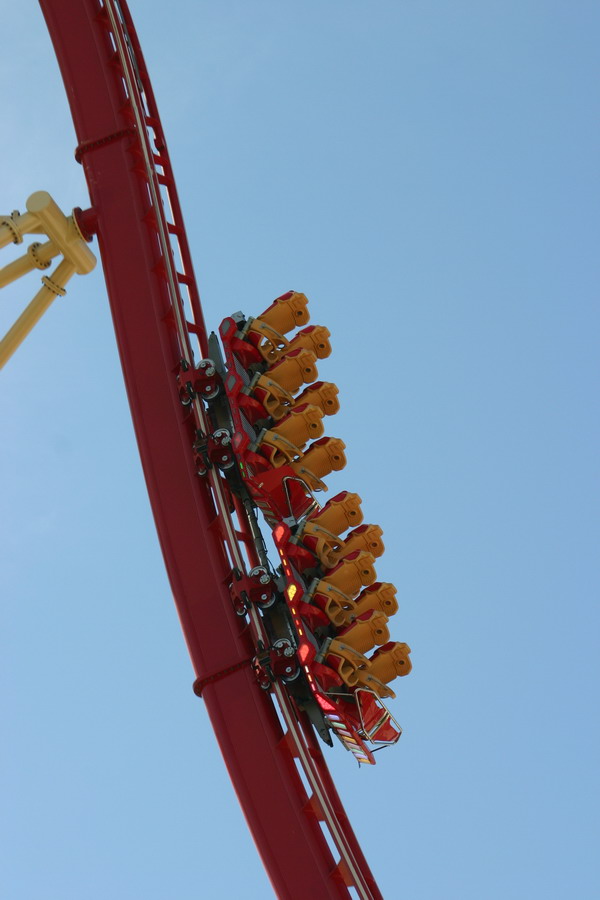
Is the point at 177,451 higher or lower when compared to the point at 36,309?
lower

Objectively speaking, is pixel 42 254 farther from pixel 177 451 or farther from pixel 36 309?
pixel 177 451

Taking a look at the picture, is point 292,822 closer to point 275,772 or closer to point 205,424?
point 275,772

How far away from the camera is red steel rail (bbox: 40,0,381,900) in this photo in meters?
12.7

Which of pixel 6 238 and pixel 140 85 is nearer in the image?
pixel 6 238

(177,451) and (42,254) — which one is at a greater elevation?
(42,254)

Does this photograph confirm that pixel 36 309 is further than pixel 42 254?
No

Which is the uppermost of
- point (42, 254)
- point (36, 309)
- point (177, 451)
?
point (42, 254)

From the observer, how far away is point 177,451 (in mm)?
14266

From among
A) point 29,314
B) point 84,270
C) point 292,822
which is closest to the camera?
point 292,822

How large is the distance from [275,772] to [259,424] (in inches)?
136

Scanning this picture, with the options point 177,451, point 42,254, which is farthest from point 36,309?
point 177,451

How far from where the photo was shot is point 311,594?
13.5 meters

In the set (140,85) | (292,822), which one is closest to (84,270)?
(140,85)

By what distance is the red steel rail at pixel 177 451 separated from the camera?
1274cm
